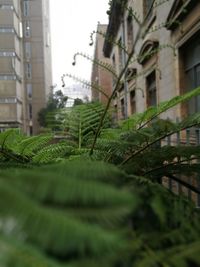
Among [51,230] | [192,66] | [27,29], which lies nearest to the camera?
[51,230]

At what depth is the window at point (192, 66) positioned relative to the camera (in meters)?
6.99

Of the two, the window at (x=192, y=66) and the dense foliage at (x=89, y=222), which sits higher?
the window at (x=192, y=66)

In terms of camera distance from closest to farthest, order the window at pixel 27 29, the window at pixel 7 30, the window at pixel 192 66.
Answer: the window at pixel 192 66 → the window at pixel 7 30 → the window at pixel 27 29

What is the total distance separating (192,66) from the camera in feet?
24.2

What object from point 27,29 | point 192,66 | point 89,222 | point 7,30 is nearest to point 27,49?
point 27,29

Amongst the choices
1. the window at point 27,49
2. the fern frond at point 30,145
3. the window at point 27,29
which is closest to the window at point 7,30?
the window at point 27,49

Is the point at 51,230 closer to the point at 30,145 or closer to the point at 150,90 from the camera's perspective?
the point at 30,145

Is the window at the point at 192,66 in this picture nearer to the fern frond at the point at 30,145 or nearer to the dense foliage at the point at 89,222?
the fern frond at the point at 30,145

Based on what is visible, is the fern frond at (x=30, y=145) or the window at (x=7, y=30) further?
the window at (x=7, y=30)

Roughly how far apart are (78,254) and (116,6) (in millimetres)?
1088

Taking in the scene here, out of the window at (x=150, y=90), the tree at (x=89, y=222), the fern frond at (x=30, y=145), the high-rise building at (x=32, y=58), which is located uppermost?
the high-rise building at (x=32, y=58)

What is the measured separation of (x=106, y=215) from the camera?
1.42 feet

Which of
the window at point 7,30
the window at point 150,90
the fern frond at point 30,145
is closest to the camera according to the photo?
the fern frond at point 30,145

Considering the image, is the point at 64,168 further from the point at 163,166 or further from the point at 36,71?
the point at 36,71
